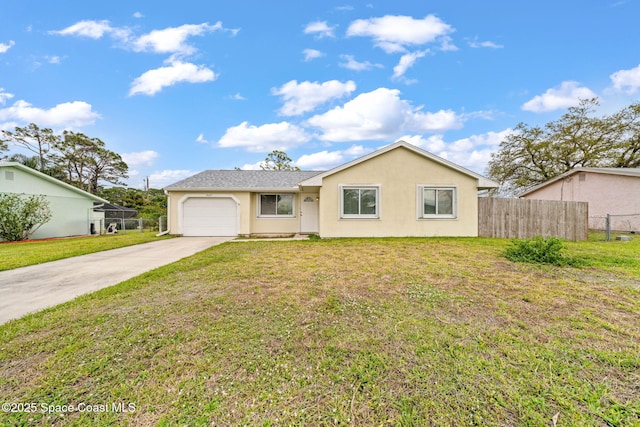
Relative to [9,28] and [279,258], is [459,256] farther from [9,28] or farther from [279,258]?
[9,28]

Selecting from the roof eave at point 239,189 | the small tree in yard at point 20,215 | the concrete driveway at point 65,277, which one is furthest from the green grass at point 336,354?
the small tree in yard at point 20,215

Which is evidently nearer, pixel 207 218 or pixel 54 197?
pixel 207 218

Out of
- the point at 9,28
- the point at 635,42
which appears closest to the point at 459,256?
the point at 635,42

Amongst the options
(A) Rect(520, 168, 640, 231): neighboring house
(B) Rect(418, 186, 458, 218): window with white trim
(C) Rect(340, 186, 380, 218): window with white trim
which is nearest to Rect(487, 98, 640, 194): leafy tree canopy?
(A) Rect(520, 168, 640, 231): neighboring house

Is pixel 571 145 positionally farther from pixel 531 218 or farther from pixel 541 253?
pixel 541 253

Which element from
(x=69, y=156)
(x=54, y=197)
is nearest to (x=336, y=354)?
(x=54, y=197)

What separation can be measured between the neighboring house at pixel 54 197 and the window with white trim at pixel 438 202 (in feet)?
62.8

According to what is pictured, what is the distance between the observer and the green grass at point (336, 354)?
175cm

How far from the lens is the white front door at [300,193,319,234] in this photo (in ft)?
42.7

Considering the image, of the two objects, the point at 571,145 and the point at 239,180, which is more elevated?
the point at 571,145

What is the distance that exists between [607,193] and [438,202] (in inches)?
463

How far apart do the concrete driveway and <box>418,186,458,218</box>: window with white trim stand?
9.24m

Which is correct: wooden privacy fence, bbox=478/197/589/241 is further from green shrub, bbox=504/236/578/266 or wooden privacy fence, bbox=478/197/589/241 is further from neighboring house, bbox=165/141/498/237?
green shrub, bbox=504/236/578/266

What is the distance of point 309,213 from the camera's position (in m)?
13.1
